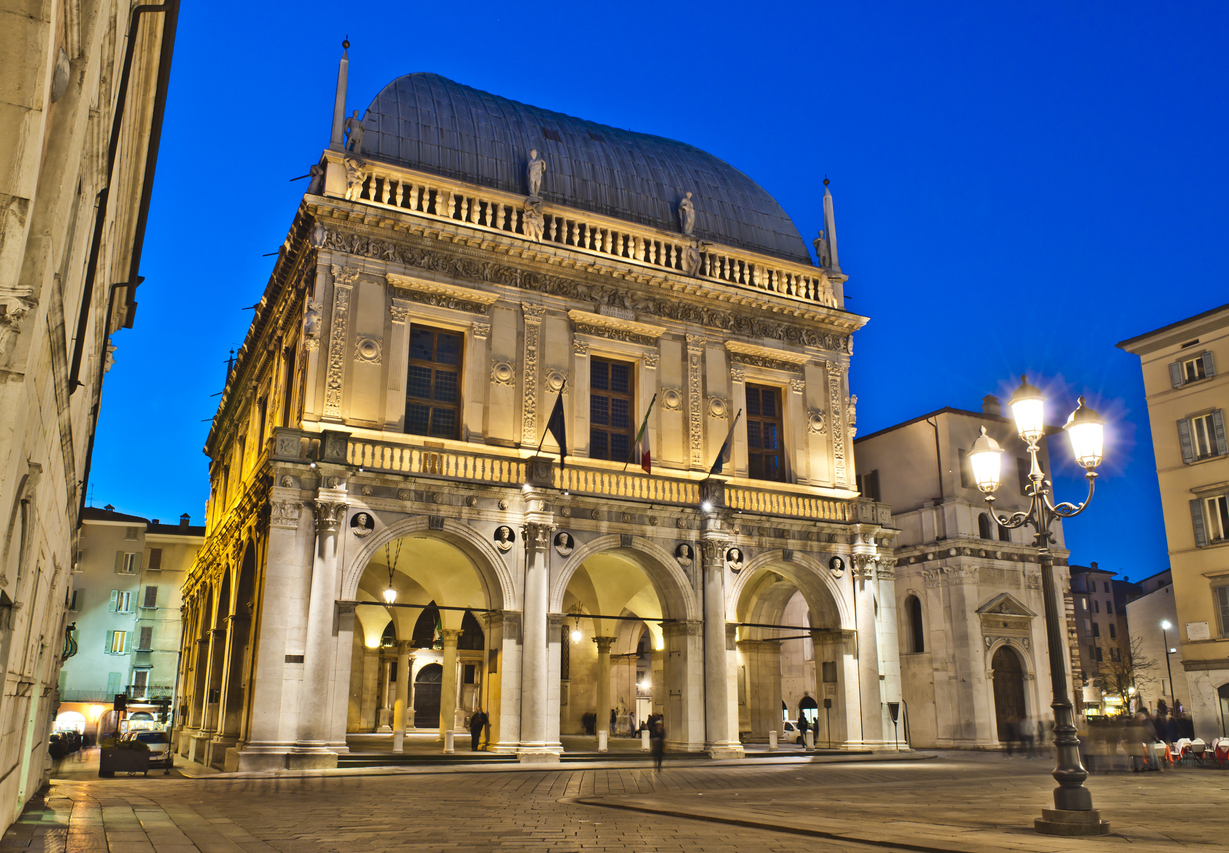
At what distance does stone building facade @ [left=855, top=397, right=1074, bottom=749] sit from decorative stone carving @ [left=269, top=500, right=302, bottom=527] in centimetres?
2449

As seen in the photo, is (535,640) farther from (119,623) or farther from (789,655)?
(119,623)

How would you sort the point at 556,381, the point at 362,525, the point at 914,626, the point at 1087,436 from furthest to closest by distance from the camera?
the point at 914,626
the point at 556,381
the point at 362,525
the point at 1087,436

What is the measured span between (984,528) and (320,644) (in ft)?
85.6

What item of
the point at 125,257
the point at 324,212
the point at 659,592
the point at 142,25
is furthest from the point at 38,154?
the point at 659,592

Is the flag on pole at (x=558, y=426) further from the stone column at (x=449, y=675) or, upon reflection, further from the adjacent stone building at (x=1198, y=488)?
the adjacent stone building at (x=1198, y=488)

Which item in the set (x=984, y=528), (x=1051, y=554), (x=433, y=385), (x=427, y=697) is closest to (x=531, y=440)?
(x=433, y=385)

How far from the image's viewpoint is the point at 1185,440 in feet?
118

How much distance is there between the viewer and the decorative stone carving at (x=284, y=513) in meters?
23.1

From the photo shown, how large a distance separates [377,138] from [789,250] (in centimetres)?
1472

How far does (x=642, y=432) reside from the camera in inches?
1034

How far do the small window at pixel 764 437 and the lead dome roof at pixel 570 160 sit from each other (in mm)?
5661

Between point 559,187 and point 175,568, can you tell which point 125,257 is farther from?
point 175,568

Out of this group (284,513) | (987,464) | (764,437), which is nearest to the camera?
(987,464)

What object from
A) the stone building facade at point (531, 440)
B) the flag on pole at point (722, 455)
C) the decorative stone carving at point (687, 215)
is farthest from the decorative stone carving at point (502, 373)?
the decorative stone carving at point (687, 215)
